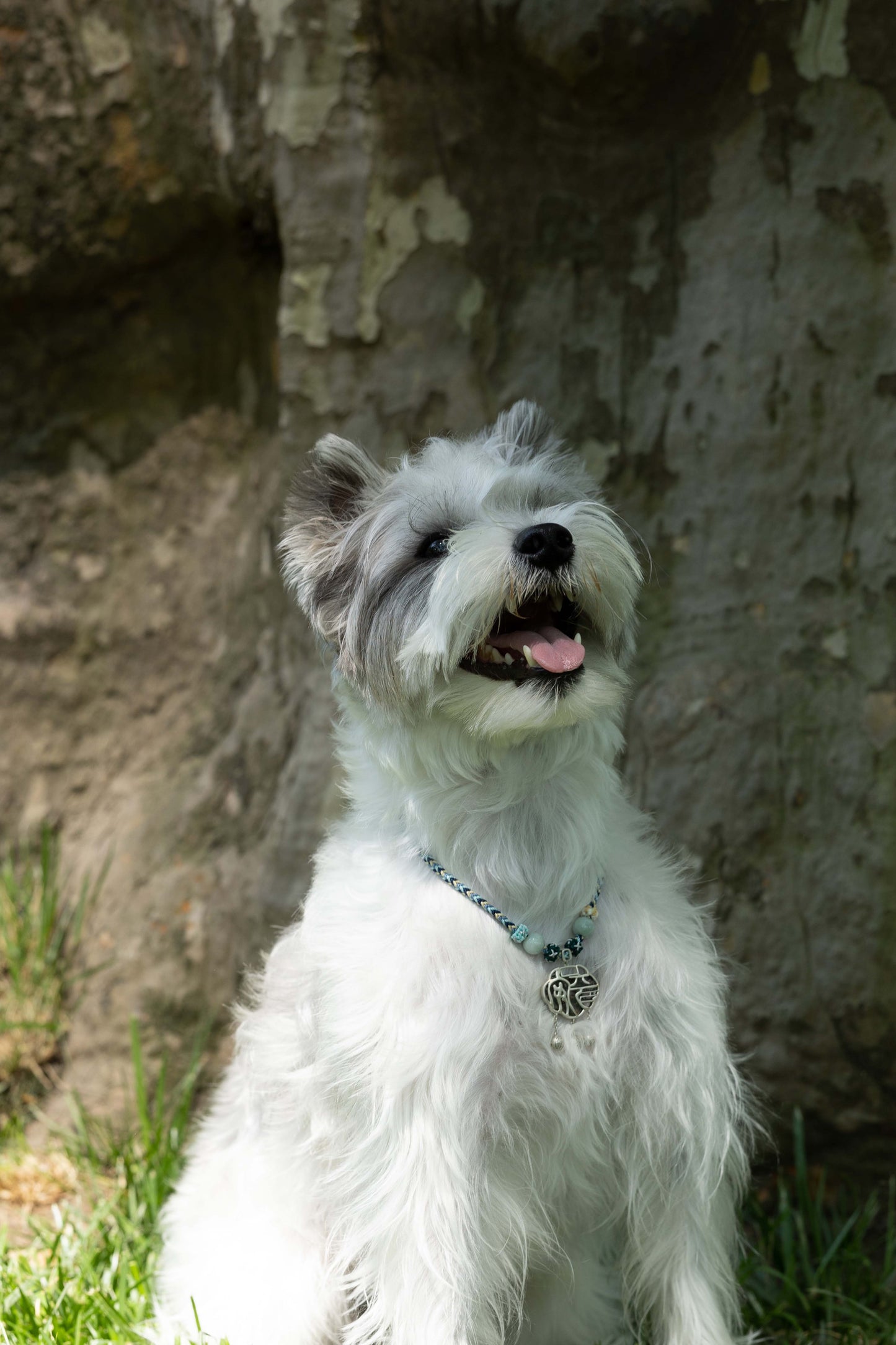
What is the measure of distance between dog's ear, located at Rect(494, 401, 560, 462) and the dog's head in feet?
0.09

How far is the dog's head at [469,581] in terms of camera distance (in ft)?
8.24

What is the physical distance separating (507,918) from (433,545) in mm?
849

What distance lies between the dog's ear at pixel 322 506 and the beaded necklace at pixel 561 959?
0.78m

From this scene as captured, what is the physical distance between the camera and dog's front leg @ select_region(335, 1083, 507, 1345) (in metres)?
2.57

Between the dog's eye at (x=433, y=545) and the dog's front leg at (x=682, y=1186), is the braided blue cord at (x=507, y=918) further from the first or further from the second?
the dog's eye at (x=433, y=545)

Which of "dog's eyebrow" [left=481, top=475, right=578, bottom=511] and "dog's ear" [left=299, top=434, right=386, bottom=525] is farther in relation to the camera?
"dog's ear" [left=299, top=434, right=386, bottom=525]

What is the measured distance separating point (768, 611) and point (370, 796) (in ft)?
5.08

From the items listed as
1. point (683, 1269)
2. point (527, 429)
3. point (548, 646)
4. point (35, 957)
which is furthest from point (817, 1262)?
point (35, 957)

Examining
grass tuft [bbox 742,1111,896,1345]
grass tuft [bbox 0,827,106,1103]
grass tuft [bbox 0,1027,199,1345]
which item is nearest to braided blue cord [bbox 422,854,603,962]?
grass tuft [bbox 742,1111,896,1345]

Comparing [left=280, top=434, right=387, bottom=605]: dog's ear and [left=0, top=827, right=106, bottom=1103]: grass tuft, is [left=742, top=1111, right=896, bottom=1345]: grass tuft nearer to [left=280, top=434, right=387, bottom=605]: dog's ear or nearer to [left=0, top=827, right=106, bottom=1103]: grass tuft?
[left=280, top=434, right=387, bottom=605]: dog's ear

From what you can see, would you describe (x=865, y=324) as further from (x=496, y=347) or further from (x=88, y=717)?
(x=88, y=717)

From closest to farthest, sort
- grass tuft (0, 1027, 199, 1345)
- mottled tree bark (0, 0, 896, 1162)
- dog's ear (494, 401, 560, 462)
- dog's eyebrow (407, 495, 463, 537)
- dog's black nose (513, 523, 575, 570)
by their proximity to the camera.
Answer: dog's black nose (513, 523, 575, 570) → dog's eyebrow (407, 495, 463, 537) → dog's ear (494, 401, 560, 462) → grass tuft (0, 1027, 199, 1345) → mottled tree bark (0, 0, 896, 1162)

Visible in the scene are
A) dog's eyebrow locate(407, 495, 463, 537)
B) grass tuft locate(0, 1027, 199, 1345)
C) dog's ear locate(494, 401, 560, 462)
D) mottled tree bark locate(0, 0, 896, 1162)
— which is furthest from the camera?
mottled tree bark locate(0, 0, 896, 1162)

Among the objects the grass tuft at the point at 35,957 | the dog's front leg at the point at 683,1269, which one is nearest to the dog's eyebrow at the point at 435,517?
the dog's front leg at the point at 683,1269
